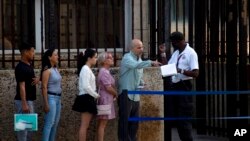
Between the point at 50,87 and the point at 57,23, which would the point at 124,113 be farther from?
the point at 57,23

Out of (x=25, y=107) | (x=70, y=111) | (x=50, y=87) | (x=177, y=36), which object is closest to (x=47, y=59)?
(x=50, y=87)

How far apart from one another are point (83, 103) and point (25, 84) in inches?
36.5

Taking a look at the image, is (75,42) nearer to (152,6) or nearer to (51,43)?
(51,43)

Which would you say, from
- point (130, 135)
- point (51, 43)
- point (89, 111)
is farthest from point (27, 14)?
point (130, 135)

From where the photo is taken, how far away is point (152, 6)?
10.0m

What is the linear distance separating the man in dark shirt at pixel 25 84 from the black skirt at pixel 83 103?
2.15 ft

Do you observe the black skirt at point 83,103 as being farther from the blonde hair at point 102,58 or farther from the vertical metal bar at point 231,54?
the vertical metal bar at point 231,54

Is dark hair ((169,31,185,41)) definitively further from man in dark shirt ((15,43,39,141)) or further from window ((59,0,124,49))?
man in dark shirt ((15,43,39,141))

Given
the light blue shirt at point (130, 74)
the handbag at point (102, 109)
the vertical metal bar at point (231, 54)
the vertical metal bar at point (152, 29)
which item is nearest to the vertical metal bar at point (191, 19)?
the vertical metal bar at point (231, 54)

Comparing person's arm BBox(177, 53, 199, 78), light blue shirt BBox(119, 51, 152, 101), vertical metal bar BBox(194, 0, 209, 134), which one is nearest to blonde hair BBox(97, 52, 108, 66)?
light blue shirt BBox(119, 51, 152, 101)

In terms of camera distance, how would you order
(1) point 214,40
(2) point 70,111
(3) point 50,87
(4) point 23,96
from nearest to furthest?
(4) point 23,96
(3) point 50,87
(2) point 70,111
(1) point 214,40

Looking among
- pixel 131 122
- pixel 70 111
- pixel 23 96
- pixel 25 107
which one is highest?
pixel 23 96

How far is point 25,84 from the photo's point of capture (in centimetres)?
836

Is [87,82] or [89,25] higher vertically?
[89,25]
